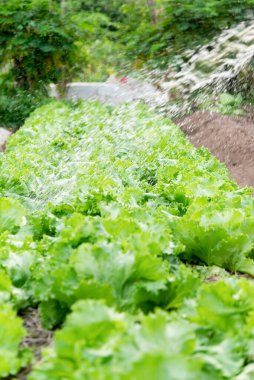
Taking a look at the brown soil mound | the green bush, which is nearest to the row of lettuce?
the brown soil mound

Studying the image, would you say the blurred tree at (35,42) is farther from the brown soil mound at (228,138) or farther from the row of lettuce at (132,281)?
the row of lettuce at (132,281)

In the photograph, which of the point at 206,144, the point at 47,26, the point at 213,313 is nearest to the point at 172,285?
the point at 213,313

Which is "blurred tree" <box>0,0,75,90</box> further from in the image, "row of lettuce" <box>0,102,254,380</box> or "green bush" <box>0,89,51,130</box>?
"row of lettuce" <box>0,102,254,380</box>

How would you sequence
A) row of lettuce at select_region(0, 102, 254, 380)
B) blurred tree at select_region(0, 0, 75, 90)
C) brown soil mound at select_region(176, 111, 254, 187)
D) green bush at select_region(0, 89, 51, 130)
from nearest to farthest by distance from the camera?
1. row of lettuce at select_region(0, 102, 254, 380)
2. brown soil mound at select_region(176, 111, 254, 187)
3. blurred tree at select_region(0, 0, 75, 90)
4. green bush at select_region(0, 89, 51, 130)

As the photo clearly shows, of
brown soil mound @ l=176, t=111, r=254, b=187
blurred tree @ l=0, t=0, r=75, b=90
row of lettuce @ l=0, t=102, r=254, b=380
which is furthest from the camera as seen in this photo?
blurred tree @ l=0, t=0, r=75, b=90

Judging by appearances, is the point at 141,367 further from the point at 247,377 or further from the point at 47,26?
the point at 47,26

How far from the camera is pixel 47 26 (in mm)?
15453

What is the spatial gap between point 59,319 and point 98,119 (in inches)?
309

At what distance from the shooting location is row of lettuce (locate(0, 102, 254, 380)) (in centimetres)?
186

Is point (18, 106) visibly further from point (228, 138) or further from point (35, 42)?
point (228, 138)

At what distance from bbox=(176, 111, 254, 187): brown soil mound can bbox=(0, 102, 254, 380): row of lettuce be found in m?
2.00

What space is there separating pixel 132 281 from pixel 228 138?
594cm

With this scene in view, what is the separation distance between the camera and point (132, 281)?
2.51 meters

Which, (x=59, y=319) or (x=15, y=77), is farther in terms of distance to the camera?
(x=15, y=77)
